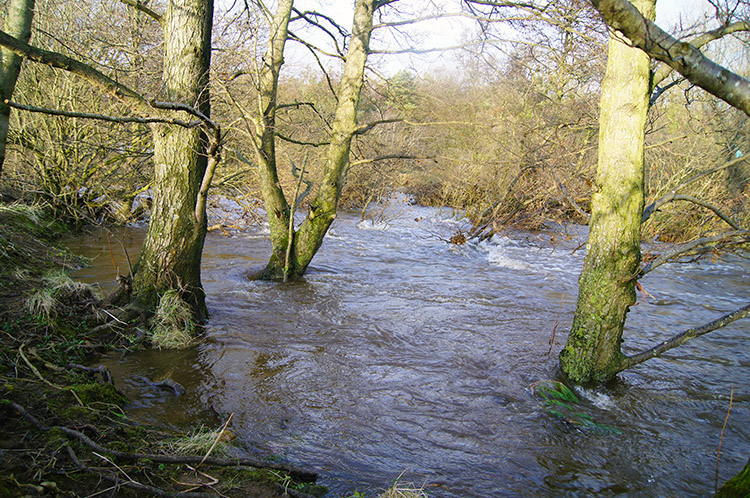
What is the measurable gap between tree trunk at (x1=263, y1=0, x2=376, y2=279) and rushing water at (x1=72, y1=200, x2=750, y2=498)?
53 cm

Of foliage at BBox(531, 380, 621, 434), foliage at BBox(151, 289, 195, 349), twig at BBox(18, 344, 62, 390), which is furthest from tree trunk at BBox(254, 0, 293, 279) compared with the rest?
foliage at BBox(531, 380, 621, 434)

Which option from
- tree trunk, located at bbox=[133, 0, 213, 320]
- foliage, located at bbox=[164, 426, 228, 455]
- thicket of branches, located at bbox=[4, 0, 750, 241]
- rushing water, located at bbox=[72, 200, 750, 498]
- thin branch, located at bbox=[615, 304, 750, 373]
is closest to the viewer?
foliage, located at bbox=[164, 426, 228, 455]

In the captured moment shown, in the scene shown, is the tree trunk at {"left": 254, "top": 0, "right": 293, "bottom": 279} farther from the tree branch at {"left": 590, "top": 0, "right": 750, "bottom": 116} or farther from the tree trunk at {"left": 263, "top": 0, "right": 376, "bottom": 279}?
the tree branch at {"left": 590, "top": 0, "right": 750, "bottom": 116}

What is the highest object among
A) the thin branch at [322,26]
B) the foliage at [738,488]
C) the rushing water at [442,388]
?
the thin branch at [322,26]

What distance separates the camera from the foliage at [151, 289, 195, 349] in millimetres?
5469

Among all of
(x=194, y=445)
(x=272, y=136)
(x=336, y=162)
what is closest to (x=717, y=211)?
(x=194, y=445)

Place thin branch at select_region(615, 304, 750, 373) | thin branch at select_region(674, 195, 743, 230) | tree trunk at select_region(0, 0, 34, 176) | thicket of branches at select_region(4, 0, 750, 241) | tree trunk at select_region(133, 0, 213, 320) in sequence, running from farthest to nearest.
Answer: thicket of branches at select_region(4, 0, 750, 241) → tree trunk at select_region(133, 0, 213, 320) → tree trunk at select_region(0, 0, 34, 176) → thin branch at select_region(674, 195, 743, 230) → thin branch at select_region(615, 304, 750, 373)

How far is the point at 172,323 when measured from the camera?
18.5 ft

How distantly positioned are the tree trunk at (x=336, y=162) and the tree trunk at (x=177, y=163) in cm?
332

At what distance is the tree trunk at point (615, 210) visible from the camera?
437cm

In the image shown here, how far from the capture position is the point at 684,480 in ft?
12.3

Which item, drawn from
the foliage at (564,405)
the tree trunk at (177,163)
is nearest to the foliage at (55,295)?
the tree trunk at (177,163)

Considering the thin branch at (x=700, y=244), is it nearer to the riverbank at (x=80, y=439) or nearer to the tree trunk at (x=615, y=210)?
the tree trunk at (x=615, y=210)

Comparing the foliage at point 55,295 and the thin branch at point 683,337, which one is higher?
the thin branch at point 683,337
